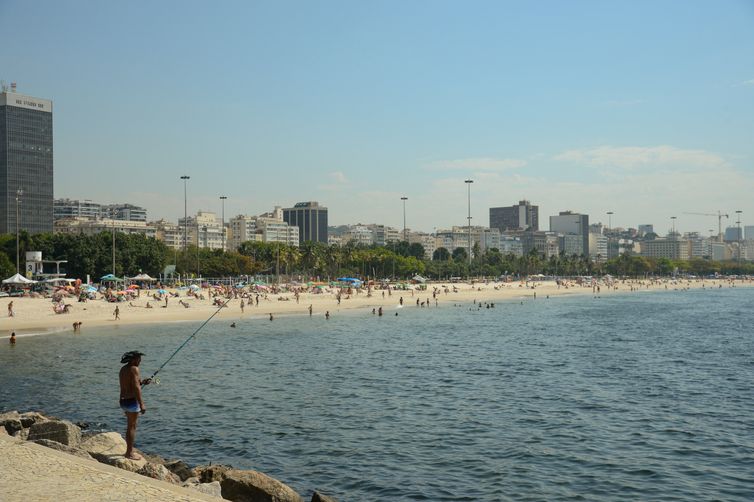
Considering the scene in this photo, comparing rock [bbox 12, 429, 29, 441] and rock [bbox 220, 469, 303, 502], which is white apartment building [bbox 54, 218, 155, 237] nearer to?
rock [bbox 12, 429, 29, 441]

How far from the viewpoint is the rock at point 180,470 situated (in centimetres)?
1196

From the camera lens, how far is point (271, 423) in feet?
56.9

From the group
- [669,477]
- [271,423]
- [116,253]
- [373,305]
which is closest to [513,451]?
[669,477]

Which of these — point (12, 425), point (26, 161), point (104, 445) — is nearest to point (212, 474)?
point (104, 445)

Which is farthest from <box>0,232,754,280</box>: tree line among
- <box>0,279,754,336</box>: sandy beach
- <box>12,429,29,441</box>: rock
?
<box>12,429,29,441</box>: rock

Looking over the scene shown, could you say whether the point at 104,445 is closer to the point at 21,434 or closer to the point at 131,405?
the point at 131,405

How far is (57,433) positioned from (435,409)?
10.0 m

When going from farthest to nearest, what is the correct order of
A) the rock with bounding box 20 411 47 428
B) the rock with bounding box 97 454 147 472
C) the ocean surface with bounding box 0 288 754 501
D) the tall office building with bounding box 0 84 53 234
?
the tall office building with bounding box 0 84 53 234
the rock with bounding box 20 411 47 428
the ocean surface with bounding box 0 288 754 501
the rock with bounding box 97 454 147 472

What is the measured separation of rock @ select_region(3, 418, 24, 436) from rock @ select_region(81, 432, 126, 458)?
2979mm

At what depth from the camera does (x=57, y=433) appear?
1213 cm

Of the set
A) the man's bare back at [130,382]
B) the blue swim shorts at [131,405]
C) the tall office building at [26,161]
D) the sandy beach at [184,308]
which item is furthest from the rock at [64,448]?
the tall office building at [26,161]

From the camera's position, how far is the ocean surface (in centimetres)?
1323

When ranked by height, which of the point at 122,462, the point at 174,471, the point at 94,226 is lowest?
the point at 174,471

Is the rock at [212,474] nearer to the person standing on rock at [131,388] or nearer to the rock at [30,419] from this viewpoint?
the person standing on rock at [131,388]
